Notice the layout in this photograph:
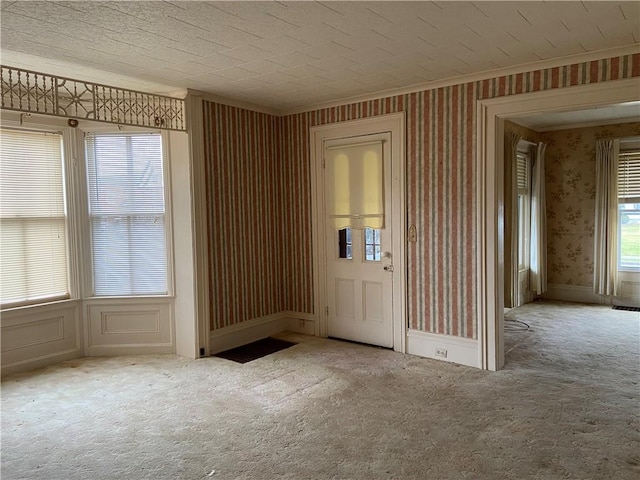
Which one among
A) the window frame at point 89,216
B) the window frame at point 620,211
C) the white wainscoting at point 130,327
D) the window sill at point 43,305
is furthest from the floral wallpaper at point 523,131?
the window sill at point 43,305

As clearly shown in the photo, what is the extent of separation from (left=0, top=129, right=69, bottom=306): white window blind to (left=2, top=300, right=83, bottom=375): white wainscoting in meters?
0.12

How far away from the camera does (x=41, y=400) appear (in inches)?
145

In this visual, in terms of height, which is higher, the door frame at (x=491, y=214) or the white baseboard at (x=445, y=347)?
the door frame at (x=491, y=214)

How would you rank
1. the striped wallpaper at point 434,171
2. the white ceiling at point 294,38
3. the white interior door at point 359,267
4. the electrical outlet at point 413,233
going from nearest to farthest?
the white ceiling at point 294,38, the striped wallpaper at point 434,171, the electrical outlet at point 413,233, the white interior door at point 359,267

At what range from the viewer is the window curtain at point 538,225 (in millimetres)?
7117

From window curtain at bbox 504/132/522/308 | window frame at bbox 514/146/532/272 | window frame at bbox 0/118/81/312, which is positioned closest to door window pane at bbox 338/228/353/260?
window curtain at bbox 504/132/522/308

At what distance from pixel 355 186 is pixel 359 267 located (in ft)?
2.77

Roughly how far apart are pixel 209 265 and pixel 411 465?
2789 mm

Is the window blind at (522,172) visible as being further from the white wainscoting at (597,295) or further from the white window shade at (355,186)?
the white window shade at (355,186)

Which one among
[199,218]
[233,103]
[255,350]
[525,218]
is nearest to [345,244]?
[255,350]

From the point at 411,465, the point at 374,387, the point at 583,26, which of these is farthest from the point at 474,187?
the point at 411,465

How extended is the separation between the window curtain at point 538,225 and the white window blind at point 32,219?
20.2 ft

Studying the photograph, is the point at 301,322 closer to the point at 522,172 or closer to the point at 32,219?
the point at 32,219

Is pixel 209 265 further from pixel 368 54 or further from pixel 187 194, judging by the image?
pixel 368 54
